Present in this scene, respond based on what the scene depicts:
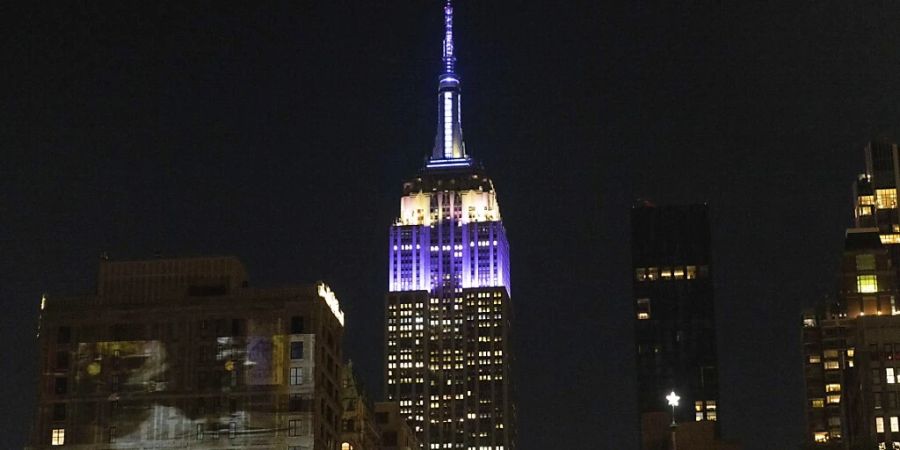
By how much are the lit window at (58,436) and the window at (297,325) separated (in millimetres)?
28760

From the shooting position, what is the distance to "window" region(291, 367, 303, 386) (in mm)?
197000

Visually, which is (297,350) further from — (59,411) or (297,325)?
(59,411)

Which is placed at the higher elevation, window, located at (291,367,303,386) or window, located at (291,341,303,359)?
window, located at (291,341,303,359)

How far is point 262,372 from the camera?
19825 centimetres

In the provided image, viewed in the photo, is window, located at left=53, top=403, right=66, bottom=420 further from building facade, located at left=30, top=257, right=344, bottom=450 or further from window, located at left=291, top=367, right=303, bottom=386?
window, located at left=291, top=367, right=303, bottom=386

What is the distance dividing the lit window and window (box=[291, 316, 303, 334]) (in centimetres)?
2876

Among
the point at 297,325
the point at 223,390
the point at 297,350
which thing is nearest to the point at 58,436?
the point at 223,390

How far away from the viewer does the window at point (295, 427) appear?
194750mm

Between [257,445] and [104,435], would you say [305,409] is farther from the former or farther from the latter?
[104,435]

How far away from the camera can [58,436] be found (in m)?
197

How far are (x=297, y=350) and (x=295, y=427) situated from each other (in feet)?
29.1

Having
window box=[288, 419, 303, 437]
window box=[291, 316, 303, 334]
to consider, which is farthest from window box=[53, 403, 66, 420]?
window box=[291, 316, 303, 334]

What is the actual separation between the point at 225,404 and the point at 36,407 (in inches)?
878

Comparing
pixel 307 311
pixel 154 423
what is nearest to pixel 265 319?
A: pixel 307 311
